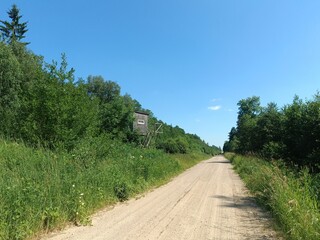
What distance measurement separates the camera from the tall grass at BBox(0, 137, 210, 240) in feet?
24.4

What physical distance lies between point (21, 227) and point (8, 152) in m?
5.44

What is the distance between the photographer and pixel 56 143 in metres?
15.1

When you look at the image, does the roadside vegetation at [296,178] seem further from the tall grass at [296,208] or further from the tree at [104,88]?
the tree at [104,88]

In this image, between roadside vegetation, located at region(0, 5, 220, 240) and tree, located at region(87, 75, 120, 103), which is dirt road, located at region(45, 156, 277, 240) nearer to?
roadside vegetation, located at region(0, 5, 220, 240)

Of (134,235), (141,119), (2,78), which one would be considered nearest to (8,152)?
(134,235)

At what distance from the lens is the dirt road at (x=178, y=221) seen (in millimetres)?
7844

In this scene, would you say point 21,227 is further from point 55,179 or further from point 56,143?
point 56,143

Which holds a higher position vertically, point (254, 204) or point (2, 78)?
point (2, 78)

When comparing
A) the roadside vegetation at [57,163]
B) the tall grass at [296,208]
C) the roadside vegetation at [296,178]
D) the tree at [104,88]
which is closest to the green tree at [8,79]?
the roadside vegetation at [57,163]

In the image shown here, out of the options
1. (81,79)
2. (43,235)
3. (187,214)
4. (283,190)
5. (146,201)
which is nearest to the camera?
(43,235)

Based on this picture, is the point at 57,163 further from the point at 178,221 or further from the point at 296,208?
the point at 296,208

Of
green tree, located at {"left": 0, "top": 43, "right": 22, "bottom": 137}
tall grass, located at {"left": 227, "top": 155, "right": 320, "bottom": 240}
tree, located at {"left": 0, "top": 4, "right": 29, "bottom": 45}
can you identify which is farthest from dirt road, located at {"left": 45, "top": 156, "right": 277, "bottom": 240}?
tree, located at {"left": 0, "top": 4, "right": 29, "bottom": 45}

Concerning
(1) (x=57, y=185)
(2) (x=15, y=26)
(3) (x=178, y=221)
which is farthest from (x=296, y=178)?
(2) (x=15, y=26)

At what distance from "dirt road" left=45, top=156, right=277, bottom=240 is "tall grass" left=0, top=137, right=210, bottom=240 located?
1.78ft
